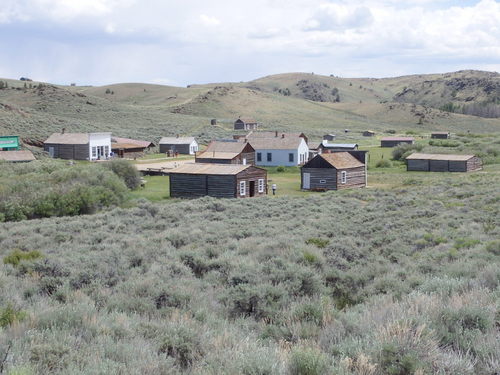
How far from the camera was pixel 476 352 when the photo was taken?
231 inches

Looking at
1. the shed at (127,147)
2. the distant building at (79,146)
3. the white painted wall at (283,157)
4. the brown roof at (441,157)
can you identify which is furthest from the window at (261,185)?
the shed at (127,147)

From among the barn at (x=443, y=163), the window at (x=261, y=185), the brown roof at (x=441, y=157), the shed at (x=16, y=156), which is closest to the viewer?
the window at (x=261, y=185)

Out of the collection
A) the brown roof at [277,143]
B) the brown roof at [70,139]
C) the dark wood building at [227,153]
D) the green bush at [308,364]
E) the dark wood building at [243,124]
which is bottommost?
the green bush at [308,364]

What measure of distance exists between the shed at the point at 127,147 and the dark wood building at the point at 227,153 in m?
12.1

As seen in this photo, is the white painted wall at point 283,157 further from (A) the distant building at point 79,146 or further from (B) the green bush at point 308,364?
(B) the green bush at point 308,364

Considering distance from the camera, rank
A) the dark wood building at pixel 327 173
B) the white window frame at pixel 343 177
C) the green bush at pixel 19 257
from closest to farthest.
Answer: the green bush at pixel 19 257 < the dark wood building at pixel 327 173 < the white window frame at pixel 343 177

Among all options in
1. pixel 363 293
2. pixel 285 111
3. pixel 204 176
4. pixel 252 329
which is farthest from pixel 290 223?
pixel 285 111

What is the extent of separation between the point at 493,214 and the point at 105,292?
52.9 feet

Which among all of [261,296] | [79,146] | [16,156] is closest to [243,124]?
[79,146]

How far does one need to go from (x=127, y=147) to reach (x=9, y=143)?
1228 centimetres

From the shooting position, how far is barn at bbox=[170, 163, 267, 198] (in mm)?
38594

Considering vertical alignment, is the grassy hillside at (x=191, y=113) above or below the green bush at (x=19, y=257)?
above

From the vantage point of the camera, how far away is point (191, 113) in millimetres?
126938

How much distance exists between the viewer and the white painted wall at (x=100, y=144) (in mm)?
58438
